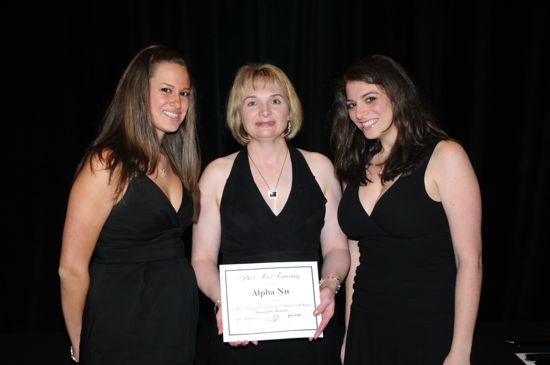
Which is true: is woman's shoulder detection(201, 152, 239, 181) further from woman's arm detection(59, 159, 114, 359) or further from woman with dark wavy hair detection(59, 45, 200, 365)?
woman's arm detection(59, 159, 114, 359)

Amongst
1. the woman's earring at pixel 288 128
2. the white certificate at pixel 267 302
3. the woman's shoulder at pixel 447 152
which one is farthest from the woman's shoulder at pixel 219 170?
the woman's shoulder at pixel 447 152

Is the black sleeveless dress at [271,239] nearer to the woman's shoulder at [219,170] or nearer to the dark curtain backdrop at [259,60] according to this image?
the woman's shoulder at [219,170]

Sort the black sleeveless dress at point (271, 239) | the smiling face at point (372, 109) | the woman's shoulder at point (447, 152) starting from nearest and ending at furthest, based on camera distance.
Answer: the woman's shoulder at point (447, 152)
the smiling face at point (372, 109)
the black sleeveless dress at point (271, 239)

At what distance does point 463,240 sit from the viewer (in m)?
2.08

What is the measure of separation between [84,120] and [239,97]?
1.93 m

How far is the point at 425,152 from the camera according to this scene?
2.20 m

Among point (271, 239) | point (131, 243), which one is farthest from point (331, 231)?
point (131, 243)

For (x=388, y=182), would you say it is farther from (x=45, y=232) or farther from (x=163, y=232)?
(x=45, y=232)

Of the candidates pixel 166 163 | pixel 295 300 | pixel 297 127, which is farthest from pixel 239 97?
pixel 295 300

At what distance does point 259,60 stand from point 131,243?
2.38 metres

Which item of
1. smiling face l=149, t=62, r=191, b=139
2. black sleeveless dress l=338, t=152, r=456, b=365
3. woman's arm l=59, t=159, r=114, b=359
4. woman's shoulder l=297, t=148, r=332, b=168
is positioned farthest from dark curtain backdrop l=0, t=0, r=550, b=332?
woman's arm l=59, t=159, r=114, b=359

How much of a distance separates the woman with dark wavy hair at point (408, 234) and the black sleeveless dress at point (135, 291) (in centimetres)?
82

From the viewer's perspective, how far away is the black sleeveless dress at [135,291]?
211cm

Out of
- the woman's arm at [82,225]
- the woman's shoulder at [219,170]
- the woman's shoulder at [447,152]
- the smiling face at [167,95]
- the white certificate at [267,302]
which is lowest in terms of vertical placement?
the white certificate at [267,302]
